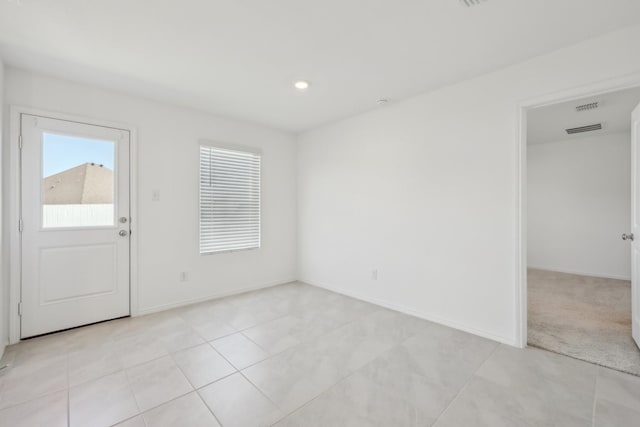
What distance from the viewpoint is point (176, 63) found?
261cm

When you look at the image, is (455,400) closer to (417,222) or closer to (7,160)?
Result: (417,222)

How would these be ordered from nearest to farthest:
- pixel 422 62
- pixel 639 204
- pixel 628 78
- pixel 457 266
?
pixel 628 78 → pixel 639 204 → pixel 422 62 → pixel 457 266

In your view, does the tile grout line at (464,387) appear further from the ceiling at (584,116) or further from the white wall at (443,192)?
the ceiling at (584,116)

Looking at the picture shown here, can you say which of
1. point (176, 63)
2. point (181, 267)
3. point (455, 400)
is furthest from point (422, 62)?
point (181, 267)

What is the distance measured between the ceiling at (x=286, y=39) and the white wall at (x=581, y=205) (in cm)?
429

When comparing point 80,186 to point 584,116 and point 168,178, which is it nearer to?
point 168,178

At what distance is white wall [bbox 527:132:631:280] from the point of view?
507 cm

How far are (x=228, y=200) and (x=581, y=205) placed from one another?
20.9ft

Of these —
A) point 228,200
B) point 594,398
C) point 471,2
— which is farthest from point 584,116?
point 228,200

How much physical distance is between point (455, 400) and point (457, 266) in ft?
4.66

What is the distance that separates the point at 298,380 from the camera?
210cm

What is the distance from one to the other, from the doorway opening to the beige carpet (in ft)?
0.04

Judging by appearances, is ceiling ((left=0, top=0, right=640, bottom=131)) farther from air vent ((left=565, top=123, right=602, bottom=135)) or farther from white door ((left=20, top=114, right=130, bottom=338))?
air vent ((left=565, top=123, right=602, bottom=135))

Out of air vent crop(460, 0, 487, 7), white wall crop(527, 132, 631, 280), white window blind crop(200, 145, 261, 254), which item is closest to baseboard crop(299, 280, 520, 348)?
white window blind crop(200, 145, 261, 254)
